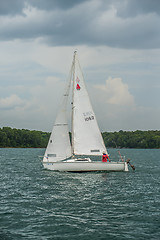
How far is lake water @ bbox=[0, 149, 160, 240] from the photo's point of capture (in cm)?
1538

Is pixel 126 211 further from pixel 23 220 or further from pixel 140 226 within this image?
pixel 23 220

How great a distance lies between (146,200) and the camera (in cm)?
2325

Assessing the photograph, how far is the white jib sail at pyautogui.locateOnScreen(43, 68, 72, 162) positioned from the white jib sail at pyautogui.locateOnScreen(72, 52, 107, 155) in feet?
3.56

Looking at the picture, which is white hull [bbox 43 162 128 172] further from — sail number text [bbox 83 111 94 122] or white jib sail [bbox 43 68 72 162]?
sail number text [bbox 83 111 94 122]

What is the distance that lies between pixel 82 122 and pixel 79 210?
20551 mm

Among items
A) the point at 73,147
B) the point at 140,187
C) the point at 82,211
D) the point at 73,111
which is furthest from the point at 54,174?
the point at 82,211

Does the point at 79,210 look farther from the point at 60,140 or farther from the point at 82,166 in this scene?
the point at 60,140

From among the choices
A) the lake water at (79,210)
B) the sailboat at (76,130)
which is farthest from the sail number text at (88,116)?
the lake water at (79,210)

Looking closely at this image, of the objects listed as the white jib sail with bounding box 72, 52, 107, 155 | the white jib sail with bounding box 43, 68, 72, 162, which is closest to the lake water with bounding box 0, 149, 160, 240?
the white jib sail with bounding box 43, 68, 72, 162

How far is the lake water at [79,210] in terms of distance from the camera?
15.4 m

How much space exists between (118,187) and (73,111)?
1331 cm

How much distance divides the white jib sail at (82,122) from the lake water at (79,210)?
7.82 metres

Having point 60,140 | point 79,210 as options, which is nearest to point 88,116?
point 60,140

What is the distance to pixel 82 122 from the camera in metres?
39.6
